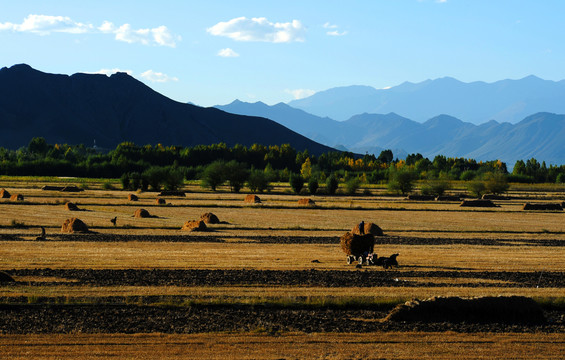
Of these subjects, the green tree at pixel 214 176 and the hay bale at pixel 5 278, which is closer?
the hay bale at pixel 5 278

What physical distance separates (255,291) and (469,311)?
23.8 ft

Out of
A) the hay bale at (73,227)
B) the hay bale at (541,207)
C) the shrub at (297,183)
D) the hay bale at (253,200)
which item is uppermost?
the shrub at (297,183)

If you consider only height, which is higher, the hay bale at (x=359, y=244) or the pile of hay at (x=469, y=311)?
the hay bale at (x=359, y=244)

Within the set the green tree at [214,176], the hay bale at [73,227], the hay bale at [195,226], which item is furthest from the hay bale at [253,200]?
the green tree at [214,176]

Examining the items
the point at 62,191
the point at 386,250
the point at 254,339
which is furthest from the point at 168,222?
the point at 62,191

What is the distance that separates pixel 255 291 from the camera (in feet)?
78.6

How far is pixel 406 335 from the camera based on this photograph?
18.4 metres

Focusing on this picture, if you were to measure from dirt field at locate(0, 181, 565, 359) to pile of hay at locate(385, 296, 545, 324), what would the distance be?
44cm

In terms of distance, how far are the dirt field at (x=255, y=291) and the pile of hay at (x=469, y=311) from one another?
0.44 meters

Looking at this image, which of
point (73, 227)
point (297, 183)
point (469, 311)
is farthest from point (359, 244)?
point (297, 183)

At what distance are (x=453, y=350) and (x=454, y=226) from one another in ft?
131

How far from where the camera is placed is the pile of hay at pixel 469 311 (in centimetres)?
2016

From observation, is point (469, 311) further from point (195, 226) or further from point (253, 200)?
point (253, 200)

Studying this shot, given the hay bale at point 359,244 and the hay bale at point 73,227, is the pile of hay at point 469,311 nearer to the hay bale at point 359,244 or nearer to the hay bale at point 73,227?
the hay bale at point 359,244
